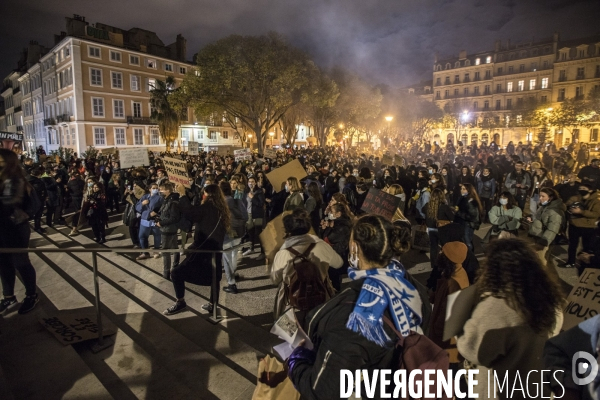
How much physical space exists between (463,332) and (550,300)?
541 millimetres

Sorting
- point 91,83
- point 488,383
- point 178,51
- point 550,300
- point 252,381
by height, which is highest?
point 178,51

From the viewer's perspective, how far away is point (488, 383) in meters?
2.37

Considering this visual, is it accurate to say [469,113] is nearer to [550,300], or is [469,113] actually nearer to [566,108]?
[566,108]

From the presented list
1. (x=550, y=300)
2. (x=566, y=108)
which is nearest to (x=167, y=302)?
(x=550, y=300)

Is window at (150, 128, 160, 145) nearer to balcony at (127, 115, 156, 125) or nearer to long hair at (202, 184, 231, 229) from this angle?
balcony at (127, 115, 156, 125)

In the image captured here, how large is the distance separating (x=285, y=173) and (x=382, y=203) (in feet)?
9.41

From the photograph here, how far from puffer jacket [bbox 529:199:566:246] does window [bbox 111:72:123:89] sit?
50.0 meters

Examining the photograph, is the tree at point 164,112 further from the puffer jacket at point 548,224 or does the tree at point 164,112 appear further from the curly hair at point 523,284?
the curly hair at point 523,284

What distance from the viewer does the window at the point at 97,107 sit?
4344cm

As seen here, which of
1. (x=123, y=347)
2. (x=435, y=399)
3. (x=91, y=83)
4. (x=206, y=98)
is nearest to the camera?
(x=435, y=399)

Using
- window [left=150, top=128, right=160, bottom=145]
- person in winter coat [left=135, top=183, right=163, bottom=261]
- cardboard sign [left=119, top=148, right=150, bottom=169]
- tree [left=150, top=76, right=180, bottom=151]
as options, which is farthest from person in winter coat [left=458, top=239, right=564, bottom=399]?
window [left=150, top=128, right=160, bottom=145]

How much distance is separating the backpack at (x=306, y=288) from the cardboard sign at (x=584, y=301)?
200cm

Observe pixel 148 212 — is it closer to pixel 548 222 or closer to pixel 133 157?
pixel 133 157

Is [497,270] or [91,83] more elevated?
[91,83]
